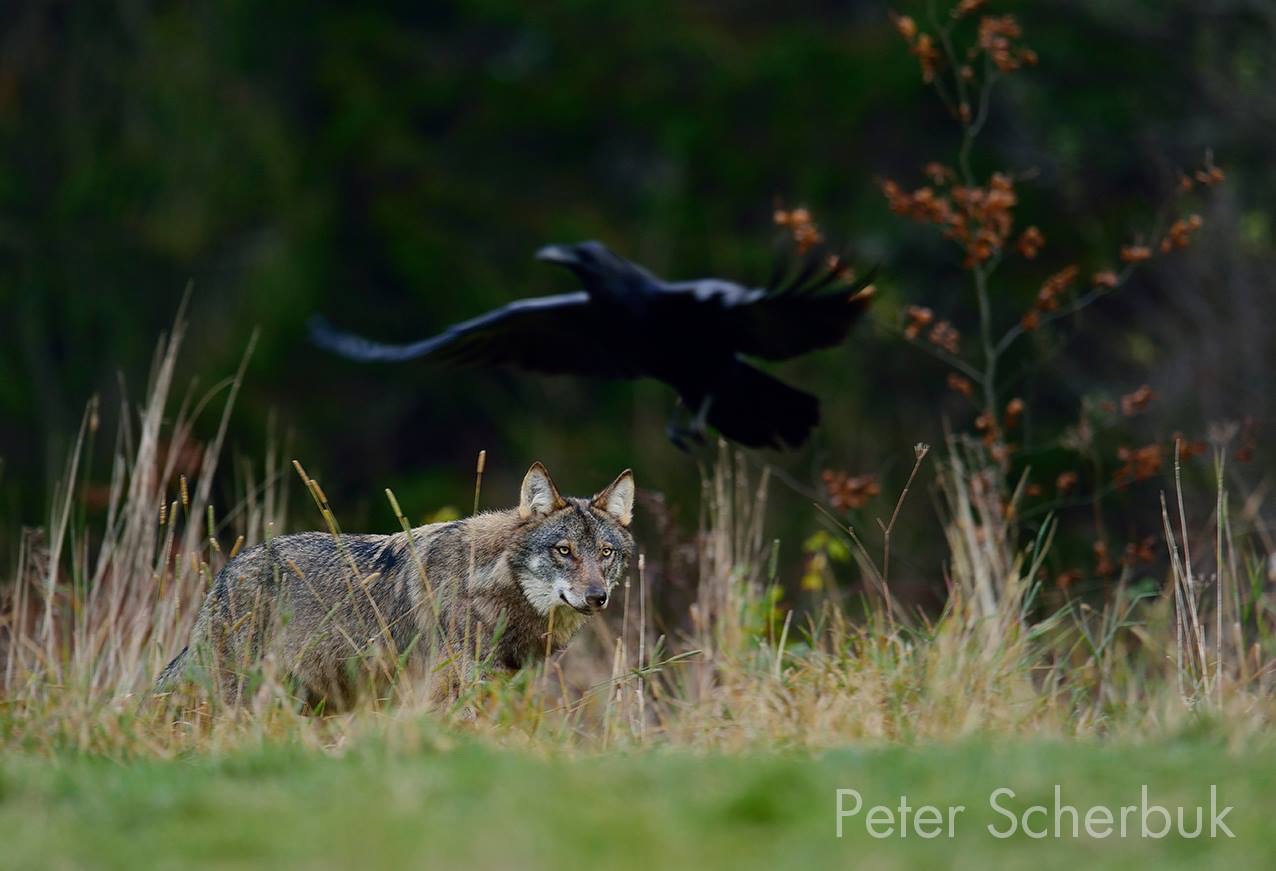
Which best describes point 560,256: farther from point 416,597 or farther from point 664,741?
point 664,741

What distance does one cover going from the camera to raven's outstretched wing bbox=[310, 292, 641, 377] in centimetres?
864

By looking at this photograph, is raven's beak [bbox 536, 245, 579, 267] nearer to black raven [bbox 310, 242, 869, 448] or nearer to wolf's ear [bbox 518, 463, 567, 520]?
black raven [bbox 310, 242, 869, 448]

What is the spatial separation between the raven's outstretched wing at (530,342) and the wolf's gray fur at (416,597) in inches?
82.1

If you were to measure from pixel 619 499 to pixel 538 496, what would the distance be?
0.36 metres

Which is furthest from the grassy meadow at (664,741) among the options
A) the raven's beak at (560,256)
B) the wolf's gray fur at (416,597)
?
the raven's beak at (560,256)

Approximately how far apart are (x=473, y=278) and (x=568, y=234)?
117 centimetres

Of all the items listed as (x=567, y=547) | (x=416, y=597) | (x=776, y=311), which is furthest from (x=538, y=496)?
(x=776, y=311)

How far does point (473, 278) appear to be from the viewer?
69.7 ft

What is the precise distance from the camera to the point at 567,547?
6.45 meters

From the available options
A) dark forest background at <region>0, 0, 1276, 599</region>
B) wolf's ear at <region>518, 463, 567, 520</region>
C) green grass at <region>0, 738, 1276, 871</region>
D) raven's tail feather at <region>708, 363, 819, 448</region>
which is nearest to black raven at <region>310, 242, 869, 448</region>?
raven's tail feather at <region>708, 363, 819, 448</region>

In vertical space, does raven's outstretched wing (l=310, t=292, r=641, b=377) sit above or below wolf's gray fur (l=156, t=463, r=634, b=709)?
above

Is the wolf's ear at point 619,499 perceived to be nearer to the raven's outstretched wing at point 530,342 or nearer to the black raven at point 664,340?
the black raven at point 664,340

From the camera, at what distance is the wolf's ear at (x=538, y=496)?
659 cm

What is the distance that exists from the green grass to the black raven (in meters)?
3.52
